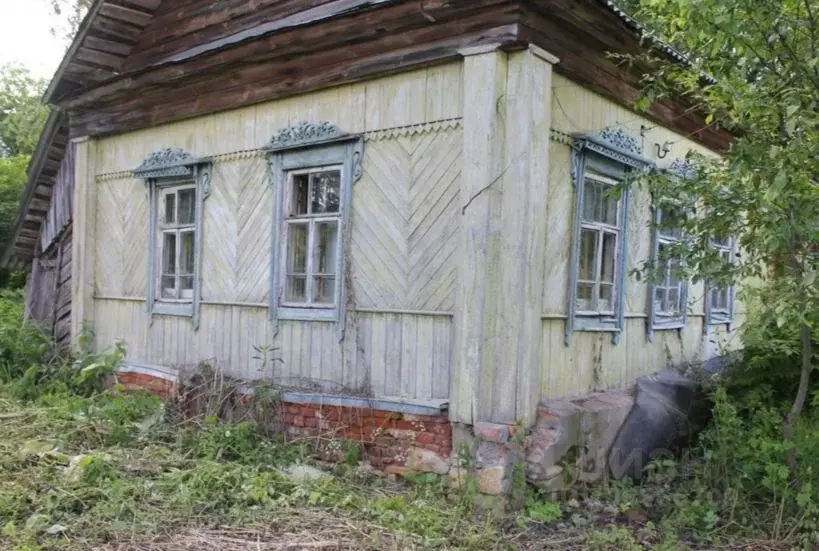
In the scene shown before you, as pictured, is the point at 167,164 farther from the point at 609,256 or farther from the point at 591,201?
the point at 609,256

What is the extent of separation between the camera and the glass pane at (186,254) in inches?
339

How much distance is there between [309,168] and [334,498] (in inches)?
126

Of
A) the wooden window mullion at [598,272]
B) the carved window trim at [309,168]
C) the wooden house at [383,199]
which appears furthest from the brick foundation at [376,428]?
the wooden window mullion at [598,272]

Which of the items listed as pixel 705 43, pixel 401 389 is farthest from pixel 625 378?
pixel 705 43

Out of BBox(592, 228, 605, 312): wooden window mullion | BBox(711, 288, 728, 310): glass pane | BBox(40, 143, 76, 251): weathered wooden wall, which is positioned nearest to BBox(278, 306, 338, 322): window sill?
BBox(592, 228, 605, 312): wooden window mullion

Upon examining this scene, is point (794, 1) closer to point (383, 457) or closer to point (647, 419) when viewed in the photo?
point (647, 419)

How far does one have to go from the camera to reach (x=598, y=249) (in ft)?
23.0

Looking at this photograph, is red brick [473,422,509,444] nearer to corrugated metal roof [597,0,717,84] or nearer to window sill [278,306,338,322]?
window sill [278,306,338,322]

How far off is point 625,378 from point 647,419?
2.20ft

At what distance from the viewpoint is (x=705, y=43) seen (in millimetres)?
5512

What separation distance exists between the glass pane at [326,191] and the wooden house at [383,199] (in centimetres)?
2

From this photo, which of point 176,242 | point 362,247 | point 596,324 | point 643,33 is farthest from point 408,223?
point 176,242

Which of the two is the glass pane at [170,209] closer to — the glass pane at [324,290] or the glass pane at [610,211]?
the glass pane at [324,290]

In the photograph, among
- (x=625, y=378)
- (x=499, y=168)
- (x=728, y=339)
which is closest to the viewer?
(x=499, y=168)
